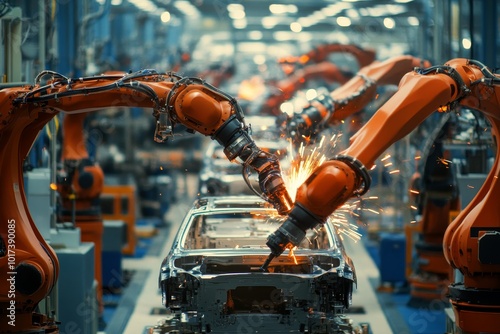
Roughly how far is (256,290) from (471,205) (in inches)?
77.8

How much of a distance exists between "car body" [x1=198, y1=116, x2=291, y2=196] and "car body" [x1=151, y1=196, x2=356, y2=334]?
619 cm

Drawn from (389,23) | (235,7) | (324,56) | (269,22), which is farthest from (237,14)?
(324,56)

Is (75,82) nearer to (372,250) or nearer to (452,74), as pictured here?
(452,74)

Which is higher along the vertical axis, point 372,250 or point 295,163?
point 295,163

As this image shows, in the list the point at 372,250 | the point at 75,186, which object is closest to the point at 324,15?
the point at 372,250

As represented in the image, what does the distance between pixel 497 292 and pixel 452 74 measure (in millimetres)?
1586

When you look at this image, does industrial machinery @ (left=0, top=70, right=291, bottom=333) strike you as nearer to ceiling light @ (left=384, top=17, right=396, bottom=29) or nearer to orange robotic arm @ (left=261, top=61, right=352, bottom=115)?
orange robotic arm @ (left=261, top=61, right=352, bottom=115)

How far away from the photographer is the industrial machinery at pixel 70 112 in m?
6.54

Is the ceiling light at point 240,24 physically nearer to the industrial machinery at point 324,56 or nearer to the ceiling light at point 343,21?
the ceiling light at point 343,21

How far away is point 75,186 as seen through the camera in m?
11.7

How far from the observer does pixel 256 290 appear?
809cm

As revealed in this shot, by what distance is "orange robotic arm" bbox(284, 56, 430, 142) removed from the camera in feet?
32.3

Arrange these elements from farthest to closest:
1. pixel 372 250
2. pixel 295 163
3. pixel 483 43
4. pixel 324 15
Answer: pixel 324 15 → pixel 372 250 → pixel 483 43 → pixel 295 163

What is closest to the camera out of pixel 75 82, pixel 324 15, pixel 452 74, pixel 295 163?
pixel 452 74
